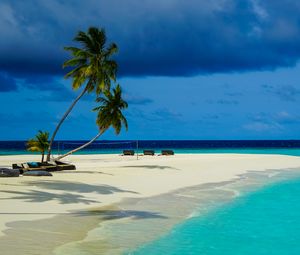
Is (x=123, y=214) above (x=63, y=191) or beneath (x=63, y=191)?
beneath

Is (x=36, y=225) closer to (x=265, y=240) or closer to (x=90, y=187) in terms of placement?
(x=265, y=240)

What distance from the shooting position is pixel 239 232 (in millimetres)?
14414

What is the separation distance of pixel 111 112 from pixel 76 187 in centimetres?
1535

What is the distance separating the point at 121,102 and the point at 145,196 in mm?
17638

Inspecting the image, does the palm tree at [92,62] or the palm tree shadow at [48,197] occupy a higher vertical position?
the palm tree at [92,62]

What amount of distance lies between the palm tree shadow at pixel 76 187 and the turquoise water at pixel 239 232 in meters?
5.89

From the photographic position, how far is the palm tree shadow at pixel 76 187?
71.2 feet

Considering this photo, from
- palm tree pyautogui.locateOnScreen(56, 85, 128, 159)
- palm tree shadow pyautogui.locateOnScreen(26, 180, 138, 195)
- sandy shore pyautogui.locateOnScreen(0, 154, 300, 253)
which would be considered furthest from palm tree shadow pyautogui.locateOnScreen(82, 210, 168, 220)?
palm tree pyautogui.locateOnScreen(56, 85, 128, 159)

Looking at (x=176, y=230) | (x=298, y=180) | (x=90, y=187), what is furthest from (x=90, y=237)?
(x=298, y=180)

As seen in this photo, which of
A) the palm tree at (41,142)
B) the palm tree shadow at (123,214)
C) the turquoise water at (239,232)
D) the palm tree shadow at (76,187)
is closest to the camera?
the turquoise water at (239,232)

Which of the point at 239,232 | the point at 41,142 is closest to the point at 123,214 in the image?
the point at 239,232

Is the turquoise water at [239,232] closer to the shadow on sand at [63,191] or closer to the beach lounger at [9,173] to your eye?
the shadow on sand at [63,191]

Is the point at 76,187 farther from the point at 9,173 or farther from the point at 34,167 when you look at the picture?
the point at 34,167

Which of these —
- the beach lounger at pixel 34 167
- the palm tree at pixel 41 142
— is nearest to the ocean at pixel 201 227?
the beach lounger at pixel 34 167
